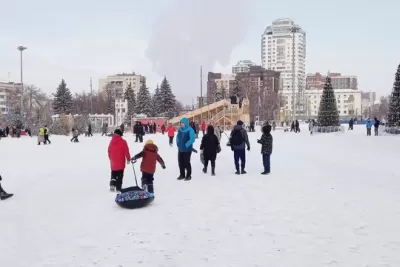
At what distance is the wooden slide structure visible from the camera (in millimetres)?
58219

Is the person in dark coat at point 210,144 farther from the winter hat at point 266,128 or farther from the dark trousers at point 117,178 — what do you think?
the dark trousers at point 117,178

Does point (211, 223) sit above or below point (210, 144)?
below

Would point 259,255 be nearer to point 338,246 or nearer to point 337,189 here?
point 338,246

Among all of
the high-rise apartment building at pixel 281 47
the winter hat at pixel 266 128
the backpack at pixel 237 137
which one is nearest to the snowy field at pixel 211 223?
the backpack at pixel 237 137

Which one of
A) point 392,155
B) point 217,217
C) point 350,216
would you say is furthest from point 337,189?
point 392,155

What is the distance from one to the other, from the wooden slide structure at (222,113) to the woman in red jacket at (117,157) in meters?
46.1

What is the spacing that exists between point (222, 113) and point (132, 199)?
51284 mm

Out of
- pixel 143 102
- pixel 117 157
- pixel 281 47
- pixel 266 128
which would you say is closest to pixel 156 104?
pixel 143 102

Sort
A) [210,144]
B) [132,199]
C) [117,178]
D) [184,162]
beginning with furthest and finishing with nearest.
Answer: [210,144]
[184,162]
[117,178]
[132,199]

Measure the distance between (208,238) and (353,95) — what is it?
525 feet

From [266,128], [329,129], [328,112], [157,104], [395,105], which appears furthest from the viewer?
[157,104]

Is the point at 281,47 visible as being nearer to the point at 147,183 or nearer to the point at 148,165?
the point at 148,165

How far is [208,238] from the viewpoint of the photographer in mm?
6031

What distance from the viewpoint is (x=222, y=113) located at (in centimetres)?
5897
